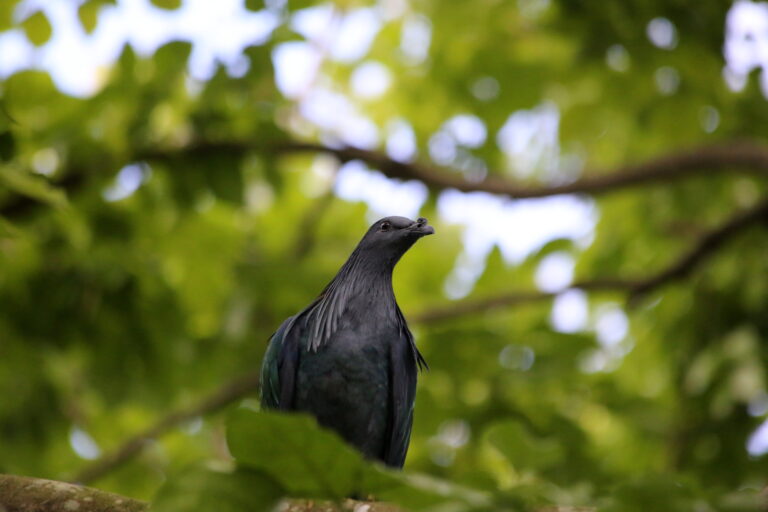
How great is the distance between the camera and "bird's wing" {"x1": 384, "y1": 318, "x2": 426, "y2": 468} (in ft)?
14.4

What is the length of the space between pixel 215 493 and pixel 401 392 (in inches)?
81.1

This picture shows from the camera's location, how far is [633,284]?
8828 millimetres

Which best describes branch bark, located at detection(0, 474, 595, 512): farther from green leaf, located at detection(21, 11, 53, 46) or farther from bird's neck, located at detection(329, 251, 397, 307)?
green leaf, located at detection(21, 11, 53, 46)

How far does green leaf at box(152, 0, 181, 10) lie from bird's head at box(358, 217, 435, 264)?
3652 mm

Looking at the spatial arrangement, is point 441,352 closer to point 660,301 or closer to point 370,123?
point 660,301

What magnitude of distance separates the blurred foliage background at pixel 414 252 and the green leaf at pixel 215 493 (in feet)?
13.8

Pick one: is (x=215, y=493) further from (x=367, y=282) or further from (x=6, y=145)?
(x=6, y=145)

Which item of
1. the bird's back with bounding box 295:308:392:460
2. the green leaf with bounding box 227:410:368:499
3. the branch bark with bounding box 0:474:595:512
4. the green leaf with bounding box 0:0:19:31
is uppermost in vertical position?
the green leaf with bounding box 0:0:19:31

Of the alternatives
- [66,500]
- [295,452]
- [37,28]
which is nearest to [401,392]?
[66,500]

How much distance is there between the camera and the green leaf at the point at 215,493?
7.78ft

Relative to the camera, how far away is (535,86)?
9.75m

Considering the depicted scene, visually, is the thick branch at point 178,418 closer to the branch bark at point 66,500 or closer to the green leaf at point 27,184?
the green leaf at point 27,184

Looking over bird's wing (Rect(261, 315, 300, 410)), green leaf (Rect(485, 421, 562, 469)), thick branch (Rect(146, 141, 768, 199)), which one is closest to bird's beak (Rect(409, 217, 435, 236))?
bird's wing (Rect(261, 315, 300, 410))

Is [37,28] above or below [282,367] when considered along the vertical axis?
above
